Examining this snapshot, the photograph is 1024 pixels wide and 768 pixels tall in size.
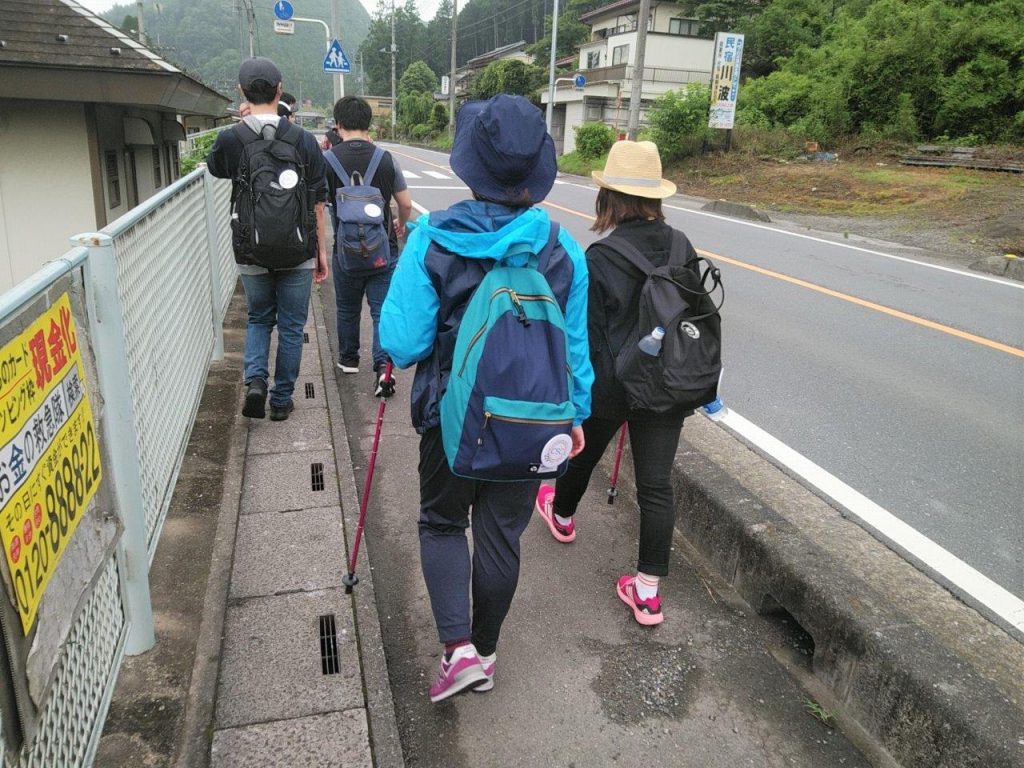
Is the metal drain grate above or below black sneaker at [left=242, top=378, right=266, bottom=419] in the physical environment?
below

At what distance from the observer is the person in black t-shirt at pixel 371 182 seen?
4.77m

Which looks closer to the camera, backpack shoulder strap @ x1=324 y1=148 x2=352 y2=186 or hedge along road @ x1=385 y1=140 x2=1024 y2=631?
hedge along road @ x1=385 y1=140 x2=1024 y2=631

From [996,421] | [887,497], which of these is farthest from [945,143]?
[887,497]

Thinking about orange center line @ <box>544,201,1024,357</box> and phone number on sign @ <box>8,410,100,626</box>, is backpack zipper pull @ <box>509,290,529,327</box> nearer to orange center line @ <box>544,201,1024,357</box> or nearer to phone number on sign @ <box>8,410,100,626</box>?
phone number on sign @ <box>8,410,100,626</box>

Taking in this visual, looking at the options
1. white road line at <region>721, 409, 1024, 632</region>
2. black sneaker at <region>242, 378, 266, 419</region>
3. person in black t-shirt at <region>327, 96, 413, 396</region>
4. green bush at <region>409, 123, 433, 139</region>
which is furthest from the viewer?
green bush at <region>409, 123, 433, 139</region>

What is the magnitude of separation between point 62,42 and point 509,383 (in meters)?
6.51

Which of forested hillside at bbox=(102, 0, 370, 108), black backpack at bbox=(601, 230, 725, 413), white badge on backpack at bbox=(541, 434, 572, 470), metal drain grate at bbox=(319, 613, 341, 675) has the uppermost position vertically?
forested hillside at bbox=(102, 0, 370, 108)

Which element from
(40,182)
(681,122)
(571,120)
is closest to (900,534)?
(40,182)

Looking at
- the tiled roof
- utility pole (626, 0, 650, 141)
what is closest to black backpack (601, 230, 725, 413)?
the tiled roof

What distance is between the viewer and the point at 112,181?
303 inches

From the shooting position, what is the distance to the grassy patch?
95.0 feet

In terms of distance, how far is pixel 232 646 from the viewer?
252 cm

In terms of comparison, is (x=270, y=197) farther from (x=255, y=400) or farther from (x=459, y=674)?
(x=459, y=674)

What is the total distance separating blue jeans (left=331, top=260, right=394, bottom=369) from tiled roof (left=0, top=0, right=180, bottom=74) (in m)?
3.13
